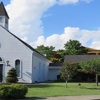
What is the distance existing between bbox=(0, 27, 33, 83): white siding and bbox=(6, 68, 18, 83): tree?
1876mm

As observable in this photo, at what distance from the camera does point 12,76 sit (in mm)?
36312

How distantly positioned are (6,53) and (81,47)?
150ft

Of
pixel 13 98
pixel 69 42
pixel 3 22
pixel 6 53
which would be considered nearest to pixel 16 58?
pixel 6 53

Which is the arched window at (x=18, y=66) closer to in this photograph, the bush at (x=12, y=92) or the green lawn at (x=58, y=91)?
the green lawn at (x=58, y=91)

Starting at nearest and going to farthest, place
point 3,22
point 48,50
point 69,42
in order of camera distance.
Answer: point 3,22
point 69,42
point 48,50

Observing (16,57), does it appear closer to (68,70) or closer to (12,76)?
(12,76)

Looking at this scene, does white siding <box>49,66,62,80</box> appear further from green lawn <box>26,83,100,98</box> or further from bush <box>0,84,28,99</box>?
bush <box>0,84,28,99</box>

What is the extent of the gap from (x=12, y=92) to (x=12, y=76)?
19627 mm

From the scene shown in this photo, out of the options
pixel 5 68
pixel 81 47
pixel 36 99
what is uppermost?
pixel 81 47

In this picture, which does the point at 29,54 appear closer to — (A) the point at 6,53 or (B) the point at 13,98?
(A) the point at 6,53

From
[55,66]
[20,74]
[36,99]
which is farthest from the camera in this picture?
[55,66]

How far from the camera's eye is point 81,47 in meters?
81.8

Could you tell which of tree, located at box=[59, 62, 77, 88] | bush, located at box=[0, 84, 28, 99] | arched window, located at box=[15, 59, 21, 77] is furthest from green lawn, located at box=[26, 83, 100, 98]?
arched window, located at box=[15, 59, 21, 77]

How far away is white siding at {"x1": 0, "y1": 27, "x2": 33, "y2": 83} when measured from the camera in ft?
125
